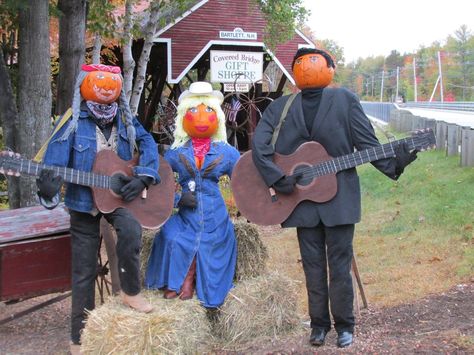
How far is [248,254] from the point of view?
479 centimetres

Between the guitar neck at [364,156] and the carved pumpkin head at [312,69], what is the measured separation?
58 cm

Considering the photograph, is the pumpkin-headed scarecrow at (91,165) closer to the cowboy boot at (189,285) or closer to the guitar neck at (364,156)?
the cowboy boot at (189,285)

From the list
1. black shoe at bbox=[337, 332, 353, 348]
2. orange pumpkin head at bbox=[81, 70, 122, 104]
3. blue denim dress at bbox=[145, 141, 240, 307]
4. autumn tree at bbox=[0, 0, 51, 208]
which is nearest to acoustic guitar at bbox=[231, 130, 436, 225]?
blue denim dress at bbox=[145, 141, 240, 307]

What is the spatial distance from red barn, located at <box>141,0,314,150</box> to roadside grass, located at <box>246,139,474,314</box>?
380 cm

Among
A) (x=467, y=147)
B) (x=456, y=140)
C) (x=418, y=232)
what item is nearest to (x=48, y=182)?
(x=418, y=232)

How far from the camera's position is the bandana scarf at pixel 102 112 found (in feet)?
14.4

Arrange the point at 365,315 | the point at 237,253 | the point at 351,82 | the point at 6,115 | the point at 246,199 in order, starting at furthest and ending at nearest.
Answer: the point at 351,82 < the point at 6,115 < the point at 365,315 < the point at 237,253 < the point at 246,199

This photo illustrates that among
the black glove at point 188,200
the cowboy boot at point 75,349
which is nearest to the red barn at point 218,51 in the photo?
the black glove at point 188,200

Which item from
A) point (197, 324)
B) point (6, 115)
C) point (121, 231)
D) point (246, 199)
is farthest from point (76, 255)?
point (6, 115)

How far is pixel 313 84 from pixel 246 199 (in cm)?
94

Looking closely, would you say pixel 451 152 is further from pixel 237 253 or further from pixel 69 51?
pixel 237 253

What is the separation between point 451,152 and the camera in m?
12.9

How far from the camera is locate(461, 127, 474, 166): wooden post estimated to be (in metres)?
10.8

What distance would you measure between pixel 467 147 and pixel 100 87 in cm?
830
